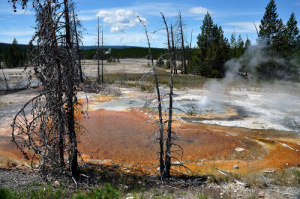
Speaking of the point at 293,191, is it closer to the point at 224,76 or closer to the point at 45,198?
the point at 45,198

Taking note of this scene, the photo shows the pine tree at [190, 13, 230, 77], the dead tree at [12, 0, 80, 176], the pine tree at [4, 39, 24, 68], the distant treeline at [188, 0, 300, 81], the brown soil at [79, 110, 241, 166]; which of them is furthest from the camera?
the pine tree at [4, 39, 24, 68]

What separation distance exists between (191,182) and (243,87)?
20.6 metres

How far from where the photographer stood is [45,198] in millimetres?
5492

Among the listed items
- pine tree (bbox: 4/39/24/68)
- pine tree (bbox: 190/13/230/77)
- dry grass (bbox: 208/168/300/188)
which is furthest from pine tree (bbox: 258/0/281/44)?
pine tree (bbox: 4/39/24/68)

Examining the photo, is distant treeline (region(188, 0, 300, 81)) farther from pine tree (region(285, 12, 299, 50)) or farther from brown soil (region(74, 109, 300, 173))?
brown soil (region(74, 109, 300, 173))

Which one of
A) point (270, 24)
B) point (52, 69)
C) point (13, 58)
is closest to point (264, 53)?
point (270, 24)

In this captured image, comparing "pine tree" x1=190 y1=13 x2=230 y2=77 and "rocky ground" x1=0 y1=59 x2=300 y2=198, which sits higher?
"pine tree" x1=190 y1=13 x2=230 y2=77

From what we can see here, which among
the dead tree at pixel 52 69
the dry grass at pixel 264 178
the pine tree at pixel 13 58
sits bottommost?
the dry grass at pixel 264 178

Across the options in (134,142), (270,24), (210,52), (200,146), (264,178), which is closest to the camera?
(264,178)

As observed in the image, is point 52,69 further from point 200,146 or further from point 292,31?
point 292,31

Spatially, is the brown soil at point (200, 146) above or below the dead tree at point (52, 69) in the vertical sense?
below

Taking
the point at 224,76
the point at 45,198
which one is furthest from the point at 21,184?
the point at 224,76

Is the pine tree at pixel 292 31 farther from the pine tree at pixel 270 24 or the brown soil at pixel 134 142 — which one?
the brown soil at pixel 134 142

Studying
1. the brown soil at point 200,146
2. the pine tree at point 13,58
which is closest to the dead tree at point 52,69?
the brown soil at point 200,146
